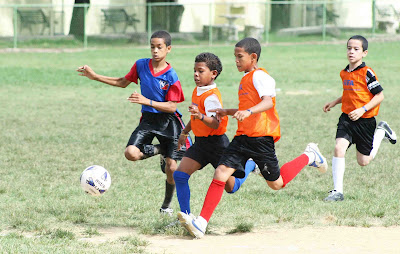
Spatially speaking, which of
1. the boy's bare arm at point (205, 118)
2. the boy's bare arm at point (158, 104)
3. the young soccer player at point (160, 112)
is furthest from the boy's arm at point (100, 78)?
the boy's bare arm at point (205, 118)

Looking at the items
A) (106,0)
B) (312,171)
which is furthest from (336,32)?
(312,171)

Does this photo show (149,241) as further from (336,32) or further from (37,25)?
(336,32)

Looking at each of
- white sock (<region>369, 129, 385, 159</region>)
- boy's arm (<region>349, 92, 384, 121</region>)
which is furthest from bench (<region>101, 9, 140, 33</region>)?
boy's arm (<region>349, 92, 384, 121</region>)

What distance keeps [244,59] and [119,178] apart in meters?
3.14

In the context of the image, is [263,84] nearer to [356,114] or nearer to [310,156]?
[310,156]

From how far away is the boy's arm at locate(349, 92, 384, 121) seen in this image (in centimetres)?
726

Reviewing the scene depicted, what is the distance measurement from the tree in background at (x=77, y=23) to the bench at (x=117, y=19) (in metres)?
2.39

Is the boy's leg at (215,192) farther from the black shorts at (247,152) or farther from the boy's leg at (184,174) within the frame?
the boy's leg at (184,174)

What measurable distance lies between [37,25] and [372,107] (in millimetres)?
26475

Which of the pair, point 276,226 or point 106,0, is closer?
point 276,226

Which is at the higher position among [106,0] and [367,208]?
[106,0]

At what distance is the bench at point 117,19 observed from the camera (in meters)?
33.1

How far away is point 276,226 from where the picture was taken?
20.4 feet

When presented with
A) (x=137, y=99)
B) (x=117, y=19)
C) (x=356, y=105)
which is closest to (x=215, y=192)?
(x=137, y=99)
